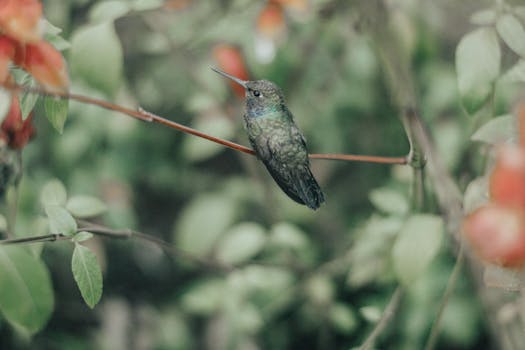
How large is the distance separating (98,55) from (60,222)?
24 centimetres

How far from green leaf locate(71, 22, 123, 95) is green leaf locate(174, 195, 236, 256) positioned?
974 mm

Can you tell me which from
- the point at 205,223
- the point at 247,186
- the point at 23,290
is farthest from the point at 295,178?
the point at 247,186

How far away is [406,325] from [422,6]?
2.67ft

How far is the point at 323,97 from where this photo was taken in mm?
1976

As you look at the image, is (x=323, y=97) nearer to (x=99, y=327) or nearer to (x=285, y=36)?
(x=285, y=36)

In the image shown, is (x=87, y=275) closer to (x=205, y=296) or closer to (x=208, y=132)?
(x=208, y=132)

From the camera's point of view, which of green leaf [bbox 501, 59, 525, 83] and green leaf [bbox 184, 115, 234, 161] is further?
green leaf [bbox 184, 115, 234, 161]

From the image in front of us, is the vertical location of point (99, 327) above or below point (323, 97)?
below

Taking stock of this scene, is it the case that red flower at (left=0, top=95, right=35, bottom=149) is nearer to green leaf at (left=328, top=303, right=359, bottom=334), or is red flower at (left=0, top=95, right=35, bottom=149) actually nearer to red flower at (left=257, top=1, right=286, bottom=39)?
red flower at (left=257, top=1, right=286, bottom=39)

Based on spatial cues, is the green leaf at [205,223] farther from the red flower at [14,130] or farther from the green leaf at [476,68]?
the green leaf at [476,68]

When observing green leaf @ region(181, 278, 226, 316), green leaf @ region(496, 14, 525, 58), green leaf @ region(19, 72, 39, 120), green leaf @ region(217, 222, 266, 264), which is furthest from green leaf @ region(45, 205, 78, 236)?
green leaf @ region(181, 278, 226, 316)

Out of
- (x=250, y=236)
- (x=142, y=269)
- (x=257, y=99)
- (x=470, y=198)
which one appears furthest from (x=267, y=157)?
(x=142, y=269)

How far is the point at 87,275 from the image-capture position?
825 mm

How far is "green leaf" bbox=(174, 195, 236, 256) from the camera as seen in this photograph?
1919mm
